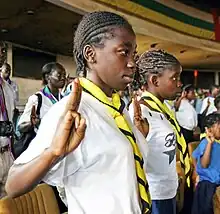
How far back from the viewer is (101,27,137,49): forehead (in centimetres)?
128

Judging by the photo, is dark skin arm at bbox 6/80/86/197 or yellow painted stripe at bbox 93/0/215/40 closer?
dark skin arm at bbox 6/80/86/197

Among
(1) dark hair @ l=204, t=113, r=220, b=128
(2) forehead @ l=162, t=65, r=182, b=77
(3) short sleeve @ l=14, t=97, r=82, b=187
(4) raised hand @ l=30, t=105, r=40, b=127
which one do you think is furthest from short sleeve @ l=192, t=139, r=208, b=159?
(3) short sleeve @ l=14, t=97, r=82, b=187

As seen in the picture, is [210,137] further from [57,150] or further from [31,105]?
[57,150]

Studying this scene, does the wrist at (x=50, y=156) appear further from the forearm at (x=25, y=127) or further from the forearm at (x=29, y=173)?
the forearm at (x=25, y=127)

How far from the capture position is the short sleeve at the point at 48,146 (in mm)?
1080

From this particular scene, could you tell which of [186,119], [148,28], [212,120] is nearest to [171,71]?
[212,120]

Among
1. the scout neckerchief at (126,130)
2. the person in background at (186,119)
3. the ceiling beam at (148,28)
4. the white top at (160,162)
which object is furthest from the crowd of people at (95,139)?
the ceiling beam at (148,28)

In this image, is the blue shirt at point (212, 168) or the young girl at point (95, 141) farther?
the blue shirt at point (212, 168)

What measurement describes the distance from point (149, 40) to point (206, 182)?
7030mm

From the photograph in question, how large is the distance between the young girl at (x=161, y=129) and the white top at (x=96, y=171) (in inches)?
32.1

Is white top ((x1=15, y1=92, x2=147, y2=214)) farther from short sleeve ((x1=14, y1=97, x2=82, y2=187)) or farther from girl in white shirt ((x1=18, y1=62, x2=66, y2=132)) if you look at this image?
girl in white shirt ((x1=18, y1=62, x2=66, y2=132))

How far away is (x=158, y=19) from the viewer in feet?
29.4

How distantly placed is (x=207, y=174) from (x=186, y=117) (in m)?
2.93

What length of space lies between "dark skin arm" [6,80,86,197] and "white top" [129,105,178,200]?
1101 mm
